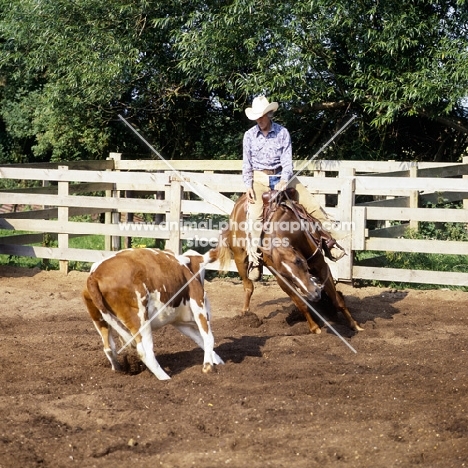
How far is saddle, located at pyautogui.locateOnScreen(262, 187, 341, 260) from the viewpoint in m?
8.70

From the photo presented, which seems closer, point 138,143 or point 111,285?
point 111,285

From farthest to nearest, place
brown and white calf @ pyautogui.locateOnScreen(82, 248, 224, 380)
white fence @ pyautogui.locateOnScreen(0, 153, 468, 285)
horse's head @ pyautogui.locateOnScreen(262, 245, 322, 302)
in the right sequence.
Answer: white fence @ pyautogui.locateOnScreen(0, 153, 468, 285) → horse's head @ pyautogui.locateOnScreen(262, 245, 322, 302) → brown and white calf @ pyautogui.locateOnScreen(82, 248, 224, 380)

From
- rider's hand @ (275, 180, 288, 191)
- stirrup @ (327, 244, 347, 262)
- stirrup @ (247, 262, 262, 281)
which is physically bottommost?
stirrup @ (247, 262, 262, 281)

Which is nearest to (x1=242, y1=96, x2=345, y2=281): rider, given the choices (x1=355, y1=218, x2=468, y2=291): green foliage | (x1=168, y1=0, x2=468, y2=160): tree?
(x1=355, y1=218, x2=468, y2=291): green foliage

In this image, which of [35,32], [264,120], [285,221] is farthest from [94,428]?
[35,32]

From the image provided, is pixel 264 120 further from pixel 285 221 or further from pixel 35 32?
pixel 35 32

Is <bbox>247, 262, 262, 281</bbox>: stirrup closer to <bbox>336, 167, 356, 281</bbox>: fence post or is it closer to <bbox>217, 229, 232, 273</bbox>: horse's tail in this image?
<bbox>217, 229, 232, 273</bbox>: horse's tail

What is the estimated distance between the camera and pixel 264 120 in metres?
9.01

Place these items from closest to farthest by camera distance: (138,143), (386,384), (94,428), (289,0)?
1. (94,428)
2. (386,384)
3. (289,0)
4. (138,143)

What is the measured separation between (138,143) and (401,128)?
6357mm

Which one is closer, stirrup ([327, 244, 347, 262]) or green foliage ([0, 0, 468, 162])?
stirrup ([327, 244, 347, 262])

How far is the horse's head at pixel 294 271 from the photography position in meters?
8.05

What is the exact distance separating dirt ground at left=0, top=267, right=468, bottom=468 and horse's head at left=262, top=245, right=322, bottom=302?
1.70 feet

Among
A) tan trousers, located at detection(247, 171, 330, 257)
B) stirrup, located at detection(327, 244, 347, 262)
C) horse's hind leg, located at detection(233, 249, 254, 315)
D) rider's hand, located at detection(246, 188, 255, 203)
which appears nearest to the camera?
tan trousers, located at detection(247, 171, 330, 257)
